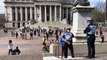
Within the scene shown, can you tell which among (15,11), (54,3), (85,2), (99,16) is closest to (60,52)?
(85,2)

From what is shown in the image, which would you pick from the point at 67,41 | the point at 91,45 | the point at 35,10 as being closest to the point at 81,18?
the point at 67,41

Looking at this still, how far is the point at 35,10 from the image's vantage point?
162 m

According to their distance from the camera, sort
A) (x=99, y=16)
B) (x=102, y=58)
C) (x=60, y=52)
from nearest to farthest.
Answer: (x=102, y=58) → (x=60, y=52) → (x=99, y=16)

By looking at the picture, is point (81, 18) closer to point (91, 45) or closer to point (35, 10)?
point (91, 45)

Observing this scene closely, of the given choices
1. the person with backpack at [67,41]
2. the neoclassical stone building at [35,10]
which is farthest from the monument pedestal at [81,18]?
the neoclassical stone building at [35,10]

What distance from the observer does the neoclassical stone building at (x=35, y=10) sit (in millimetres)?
159500

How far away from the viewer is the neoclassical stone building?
15950cm

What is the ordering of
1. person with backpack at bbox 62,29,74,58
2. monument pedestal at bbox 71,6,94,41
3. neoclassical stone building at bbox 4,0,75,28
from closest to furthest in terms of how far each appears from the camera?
person with backpack at bbox 62,29,74,58 → monument pedestal at bbox 71,6,94,41 → neoclassical stone building at bbox 4,0,75,28

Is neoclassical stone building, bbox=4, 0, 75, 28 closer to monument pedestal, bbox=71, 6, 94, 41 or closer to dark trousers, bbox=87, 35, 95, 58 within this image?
monument pedestal, bbox=71, 6, 94, 41

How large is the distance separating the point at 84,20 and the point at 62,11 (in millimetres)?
150174

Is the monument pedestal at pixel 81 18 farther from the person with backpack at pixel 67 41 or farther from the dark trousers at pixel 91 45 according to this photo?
the dark trousers at pixel 91 45

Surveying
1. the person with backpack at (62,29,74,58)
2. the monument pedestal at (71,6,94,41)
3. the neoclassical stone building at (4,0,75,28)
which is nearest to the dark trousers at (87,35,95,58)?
the person with backpack at (62,29,74,58)

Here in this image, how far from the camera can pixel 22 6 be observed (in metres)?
167

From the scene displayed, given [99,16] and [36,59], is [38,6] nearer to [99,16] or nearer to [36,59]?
[99,16]
